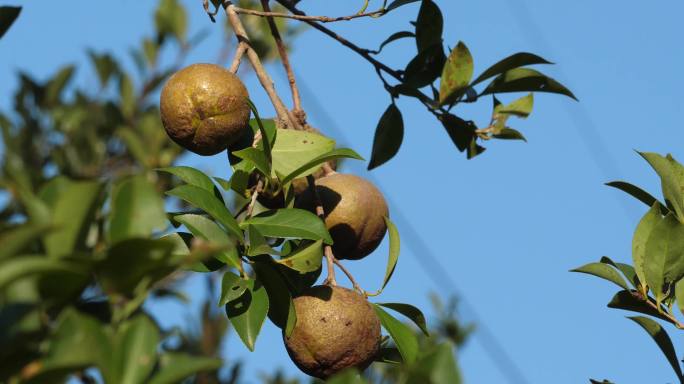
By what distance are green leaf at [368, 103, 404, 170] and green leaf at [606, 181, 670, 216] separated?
51cm

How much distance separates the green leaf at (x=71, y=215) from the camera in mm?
773

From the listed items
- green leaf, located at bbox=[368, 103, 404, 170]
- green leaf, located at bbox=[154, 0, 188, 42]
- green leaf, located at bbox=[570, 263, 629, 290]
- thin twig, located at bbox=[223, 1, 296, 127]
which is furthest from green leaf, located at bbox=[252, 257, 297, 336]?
green leaf, located at bbox=[154, 0, 188, 42]

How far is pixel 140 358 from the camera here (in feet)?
2.64

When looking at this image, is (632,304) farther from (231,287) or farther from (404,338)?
(231,287)

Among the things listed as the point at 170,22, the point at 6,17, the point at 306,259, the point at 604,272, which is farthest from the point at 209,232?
the point at 170,22

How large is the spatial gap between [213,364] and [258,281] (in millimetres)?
807

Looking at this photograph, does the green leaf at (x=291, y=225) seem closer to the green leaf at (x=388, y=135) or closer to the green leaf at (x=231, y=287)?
the green leaf at (x=231, y=287)

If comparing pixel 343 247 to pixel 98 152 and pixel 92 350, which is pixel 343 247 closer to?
pixel 92 350

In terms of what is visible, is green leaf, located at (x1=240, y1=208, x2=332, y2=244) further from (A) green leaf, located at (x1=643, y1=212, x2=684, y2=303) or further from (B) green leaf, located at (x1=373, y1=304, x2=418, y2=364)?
(A) green leaf, located at (x1=643, y1=212, x2=684, y2=303)

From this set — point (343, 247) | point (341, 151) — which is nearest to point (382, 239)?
point (343, 247)

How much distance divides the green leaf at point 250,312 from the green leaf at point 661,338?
0.58 m

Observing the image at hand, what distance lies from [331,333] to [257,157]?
0.97 feet

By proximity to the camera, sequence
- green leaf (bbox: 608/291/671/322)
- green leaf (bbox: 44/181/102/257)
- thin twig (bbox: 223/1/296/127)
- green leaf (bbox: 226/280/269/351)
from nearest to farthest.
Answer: green leaf (bbox: 44/181/102/257), green leaf (bbox: 226/280/269/351), green leaf (bbox: 608/291/671/322), thin twig (bbox: 223/1/296/127)

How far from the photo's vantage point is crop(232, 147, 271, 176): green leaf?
160 cm
